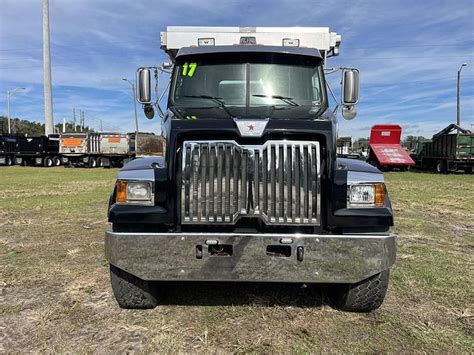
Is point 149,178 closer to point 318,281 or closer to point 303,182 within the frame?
point 303,182

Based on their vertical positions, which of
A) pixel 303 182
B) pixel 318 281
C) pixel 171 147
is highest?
pixel 171 147

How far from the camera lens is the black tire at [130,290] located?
12.6 ft

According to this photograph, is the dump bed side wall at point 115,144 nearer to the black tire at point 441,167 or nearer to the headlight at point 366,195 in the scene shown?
the black tire at point 441,167

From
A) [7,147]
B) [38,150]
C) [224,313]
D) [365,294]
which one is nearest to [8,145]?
[7,147]

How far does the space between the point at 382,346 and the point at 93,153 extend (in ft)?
123

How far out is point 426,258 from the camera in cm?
581

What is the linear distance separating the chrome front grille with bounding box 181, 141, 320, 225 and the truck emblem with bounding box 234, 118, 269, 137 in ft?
0.34

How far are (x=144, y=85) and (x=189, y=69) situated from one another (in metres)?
0.67

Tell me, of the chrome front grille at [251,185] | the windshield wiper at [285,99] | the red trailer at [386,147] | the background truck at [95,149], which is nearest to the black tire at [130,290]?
the chrome front grille at [251,185]

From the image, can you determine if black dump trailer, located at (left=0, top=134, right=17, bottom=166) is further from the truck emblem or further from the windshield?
the truck emblem

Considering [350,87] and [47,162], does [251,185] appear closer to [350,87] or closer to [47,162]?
[350,87]

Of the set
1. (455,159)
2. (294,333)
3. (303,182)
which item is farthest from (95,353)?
(455,159)

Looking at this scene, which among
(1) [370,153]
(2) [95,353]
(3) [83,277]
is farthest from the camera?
(1) [370,153]

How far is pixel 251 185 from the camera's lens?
137 inches
